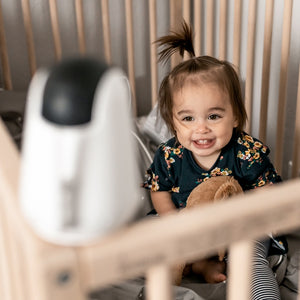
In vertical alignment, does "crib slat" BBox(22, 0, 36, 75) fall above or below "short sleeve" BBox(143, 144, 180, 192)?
above

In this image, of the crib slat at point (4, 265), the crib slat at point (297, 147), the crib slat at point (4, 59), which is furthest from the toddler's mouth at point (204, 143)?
the crib slat at point (4, 59)

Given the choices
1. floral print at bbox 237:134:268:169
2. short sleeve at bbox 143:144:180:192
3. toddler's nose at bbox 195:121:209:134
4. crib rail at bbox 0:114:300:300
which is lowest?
short sleeve at bbox 143:144:180:192

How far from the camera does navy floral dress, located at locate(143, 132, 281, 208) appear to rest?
1074 millimetres

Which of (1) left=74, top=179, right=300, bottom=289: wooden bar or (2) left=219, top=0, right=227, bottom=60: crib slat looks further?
(2) left=219, top=0, right=227, bottom=60: crib slat

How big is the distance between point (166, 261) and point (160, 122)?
91 centimetres

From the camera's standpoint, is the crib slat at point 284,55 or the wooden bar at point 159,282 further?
the crib slat at point 284,55

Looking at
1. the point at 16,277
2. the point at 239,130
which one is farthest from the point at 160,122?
the point at 16,277

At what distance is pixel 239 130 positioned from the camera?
110 cm

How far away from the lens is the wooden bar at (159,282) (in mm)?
460

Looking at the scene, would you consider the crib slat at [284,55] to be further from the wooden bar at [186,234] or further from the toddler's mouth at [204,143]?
the wooden bar at [186,234]

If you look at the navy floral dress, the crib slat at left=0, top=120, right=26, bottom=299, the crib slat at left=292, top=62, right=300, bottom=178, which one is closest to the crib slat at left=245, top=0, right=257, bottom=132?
the crib slat at left=292, top=62, right=300, bottom=178

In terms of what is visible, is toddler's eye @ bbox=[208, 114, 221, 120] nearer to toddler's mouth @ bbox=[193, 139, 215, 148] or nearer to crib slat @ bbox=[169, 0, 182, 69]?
toddler's mouth @ bbox=[193, 139, 215, 148]

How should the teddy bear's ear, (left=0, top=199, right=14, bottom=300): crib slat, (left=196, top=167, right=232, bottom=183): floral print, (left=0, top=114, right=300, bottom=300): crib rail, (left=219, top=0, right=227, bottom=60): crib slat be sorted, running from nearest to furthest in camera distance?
1. (left=0, top=114, right=300, bottom=300): crib rail
2. (left=0, top=199, right=14, bottom=300): crib slat
3. the teddy bear's ear
4. (left=196, top=167, right=232, bottom=183): floral print
5. (left=219, top=0, right=227, bottom=60): crib slat

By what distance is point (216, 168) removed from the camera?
109 centimetres
